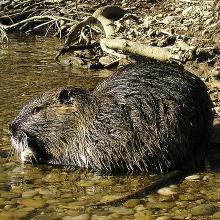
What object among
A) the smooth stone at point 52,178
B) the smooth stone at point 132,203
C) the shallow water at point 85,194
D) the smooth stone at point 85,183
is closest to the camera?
the shallow water at point 85,194

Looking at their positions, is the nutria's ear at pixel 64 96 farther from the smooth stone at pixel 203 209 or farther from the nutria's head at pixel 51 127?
the smooth stone at pixel 203 209

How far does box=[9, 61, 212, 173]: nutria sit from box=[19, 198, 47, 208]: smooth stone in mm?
585

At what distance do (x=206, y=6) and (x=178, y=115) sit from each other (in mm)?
5138

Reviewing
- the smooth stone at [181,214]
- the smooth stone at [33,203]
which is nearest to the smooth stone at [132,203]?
the smooth stone at [181,214]

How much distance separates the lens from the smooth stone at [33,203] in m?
3.36

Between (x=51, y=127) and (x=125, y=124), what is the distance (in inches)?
23.7

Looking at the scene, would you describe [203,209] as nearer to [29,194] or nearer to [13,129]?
[29,194]

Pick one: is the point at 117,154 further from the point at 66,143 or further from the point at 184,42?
the point at 184,42

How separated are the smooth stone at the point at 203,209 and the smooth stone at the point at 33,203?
91 centimetres

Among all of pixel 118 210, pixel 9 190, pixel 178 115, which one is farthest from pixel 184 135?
pixel 9 190

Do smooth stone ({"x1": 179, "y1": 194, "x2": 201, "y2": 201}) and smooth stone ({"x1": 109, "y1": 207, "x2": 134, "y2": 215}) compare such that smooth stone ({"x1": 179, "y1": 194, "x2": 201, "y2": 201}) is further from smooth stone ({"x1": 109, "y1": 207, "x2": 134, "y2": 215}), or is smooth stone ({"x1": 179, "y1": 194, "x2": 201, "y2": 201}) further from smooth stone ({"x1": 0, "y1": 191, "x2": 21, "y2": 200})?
smooth stone ({"x1": 0, "y1": 191, "x2": 21, "y2": 200})

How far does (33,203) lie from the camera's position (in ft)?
11.1

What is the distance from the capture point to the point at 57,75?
7.59 metres

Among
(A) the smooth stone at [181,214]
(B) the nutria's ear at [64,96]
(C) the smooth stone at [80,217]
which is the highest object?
(B) the nutria's ear at [64,96]
